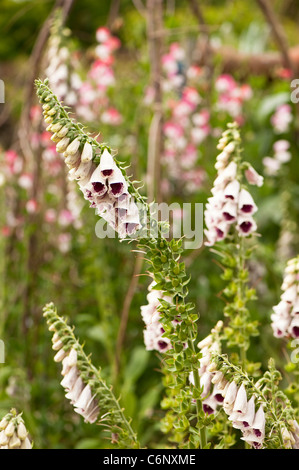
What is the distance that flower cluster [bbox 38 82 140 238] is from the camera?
1.98 ft

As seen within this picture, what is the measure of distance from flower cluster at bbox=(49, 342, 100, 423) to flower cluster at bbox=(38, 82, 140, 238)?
0.53 ft

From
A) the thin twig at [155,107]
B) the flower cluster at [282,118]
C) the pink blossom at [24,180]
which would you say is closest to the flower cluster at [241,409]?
the thin twig at [155,107]

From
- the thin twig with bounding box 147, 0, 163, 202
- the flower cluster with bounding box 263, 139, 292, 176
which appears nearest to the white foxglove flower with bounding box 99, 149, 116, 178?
the thin twig with bounding box 147, 0, 163, 202

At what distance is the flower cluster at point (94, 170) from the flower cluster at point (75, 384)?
0.53 ft

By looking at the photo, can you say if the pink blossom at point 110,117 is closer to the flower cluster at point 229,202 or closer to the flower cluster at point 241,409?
the flower cluster at point 229,202

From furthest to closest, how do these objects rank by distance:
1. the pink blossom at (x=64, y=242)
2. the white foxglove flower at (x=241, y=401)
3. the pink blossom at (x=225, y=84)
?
the pink blossom at (x=225, y=84), the pink blossom at (x=64, y=242), the white foxglove flower at (x=241, y=401)

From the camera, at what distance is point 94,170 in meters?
0.63

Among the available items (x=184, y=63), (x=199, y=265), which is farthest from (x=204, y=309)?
(x=184, y=63)

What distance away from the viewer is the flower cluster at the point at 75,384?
2.22 feet

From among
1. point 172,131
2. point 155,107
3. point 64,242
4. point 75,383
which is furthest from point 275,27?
point 75,383

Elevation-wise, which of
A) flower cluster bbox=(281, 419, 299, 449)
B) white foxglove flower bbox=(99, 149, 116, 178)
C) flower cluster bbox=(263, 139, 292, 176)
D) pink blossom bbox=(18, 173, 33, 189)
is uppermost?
flower cluster bbox=(263, 139, 292, 176)

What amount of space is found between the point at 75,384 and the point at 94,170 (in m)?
0.25

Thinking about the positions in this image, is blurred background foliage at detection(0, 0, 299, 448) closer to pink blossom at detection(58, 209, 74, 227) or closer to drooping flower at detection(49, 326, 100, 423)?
pink blossom at detection(58, 209, 74, 227)

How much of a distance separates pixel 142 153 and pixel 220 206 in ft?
4.71
